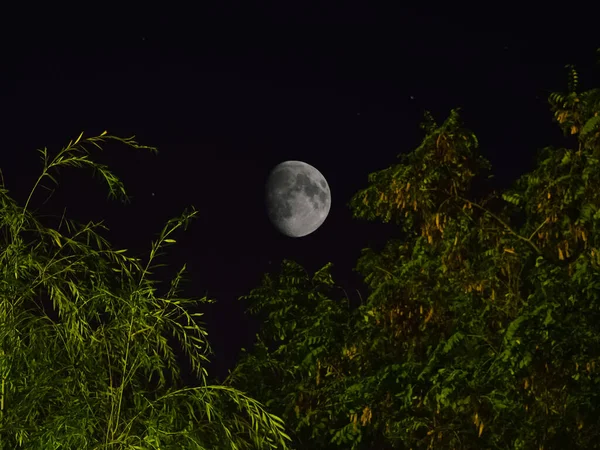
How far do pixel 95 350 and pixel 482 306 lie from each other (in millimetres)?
5753

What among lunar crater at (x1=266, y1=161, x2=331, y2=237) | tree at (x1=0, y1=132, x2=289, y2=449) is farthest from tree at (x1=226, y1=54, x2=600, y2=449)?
lunar crater at (x1=266, y1=161, x2=331, y2=237)

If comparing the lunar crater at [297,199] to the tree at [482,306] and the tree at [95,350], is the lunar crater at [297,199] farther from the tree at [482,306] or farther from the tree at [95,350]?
the tree at [95,350]

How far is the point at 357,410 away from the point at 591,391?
3.53 meters

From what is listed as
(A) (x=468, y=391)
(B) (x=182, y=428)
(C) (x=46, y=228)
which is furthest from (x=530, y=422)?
(C) (x=46, y=228)

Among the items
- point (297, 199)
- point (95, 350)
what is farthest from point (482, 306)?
point (297, 199)

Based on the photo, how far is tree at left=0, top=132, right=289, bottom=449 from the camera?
673 cm

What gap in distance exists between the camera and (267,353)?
1844cm

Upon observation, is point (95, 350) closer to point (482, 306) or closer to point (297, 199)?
point (482, 306)

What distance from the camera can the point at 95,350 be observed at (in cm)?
696

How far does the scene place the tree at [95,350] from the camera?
22.1 ft

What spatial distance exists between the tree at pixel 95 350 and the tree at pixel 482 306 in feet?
12.5

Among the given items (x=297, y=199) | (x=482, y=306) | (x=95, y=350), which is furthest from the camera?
(x=297, y=199)

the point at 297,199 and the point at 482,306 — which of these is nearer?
the point at 482,306

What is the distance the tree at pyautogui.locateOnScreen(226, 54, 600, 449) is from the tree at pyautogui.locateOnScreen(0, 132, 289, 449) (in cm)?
382
